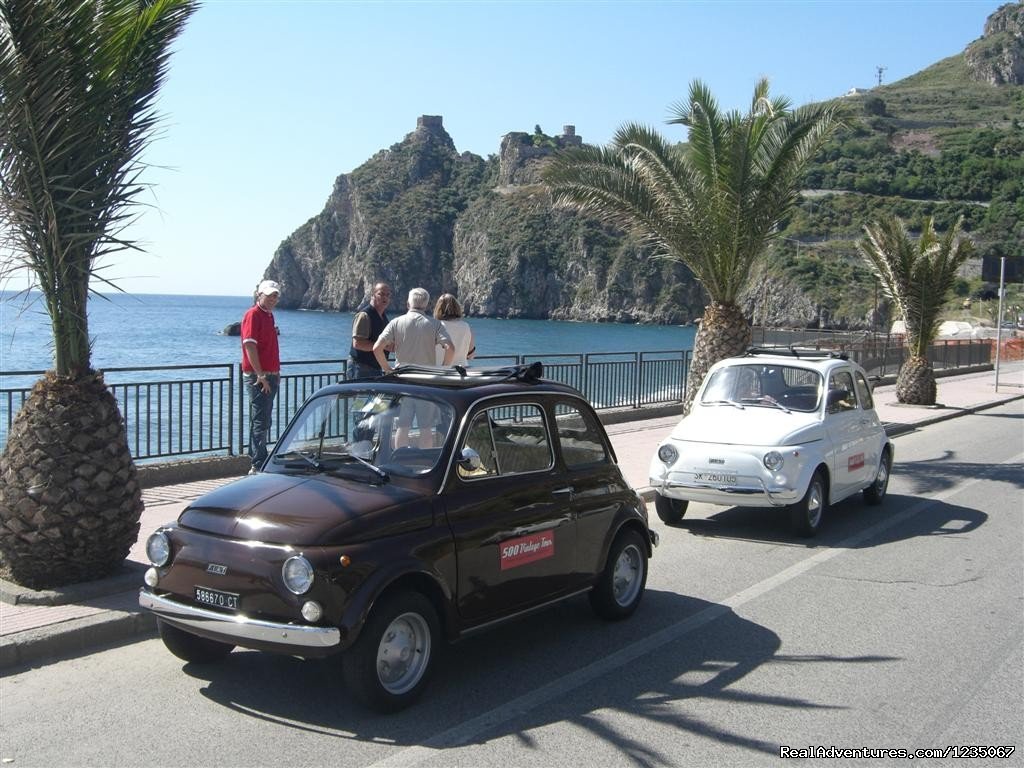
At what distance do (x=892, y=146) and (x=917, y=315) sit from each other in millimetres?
95927

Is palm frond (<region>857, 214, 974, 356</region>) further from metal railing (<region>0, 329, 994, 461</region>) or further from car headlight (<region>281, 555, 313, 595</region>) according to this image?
car headlight (<region>281, 555, 313, 595</region>)

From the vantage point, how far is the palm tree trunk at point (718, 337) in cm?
1591

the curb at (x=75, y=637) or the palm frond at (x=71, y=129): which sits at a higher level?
the palm frond at (x=71, y=129)

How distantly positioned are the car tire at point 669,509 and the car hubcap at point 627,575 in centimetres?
328

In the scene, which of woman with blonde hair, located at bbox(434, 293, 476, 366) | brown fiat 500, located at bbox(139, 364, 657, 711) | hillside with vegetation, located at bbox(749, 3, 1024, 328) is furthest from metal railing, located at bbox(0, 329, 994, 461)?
hillside with vegetation, located at bbox(749, 3, 1024, 328)

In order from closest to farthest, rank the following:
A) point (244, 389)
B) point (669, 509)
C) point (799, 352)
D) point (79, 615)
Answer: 1. point (79, 615)
2. point (669, 509)
3. point (799, 352)
4. point (244, 389)

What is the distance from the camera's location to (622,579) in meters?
A: 6.96

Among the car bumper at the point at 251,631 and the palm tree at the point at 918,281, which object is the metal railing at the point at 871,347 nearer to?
the palm tree at the point at 918,281

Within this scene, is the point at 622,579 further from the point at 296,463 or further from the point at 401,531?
the point at 296,463

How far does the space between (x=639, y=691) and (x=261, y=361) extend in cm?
612

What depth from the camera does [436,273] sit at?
5192 inches

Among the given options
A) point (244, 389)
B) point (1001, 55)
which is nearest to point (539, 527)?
point (244, 389)

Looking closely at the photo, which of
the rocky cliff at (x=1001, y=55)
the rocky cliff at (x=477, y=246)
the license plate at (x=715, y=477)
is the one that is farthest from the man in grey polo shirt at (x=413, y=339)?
the rocky cliff at (x=1001, y=55)

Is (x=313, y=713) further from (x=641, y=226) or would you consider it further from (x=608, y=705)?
(x=641, y=226)
